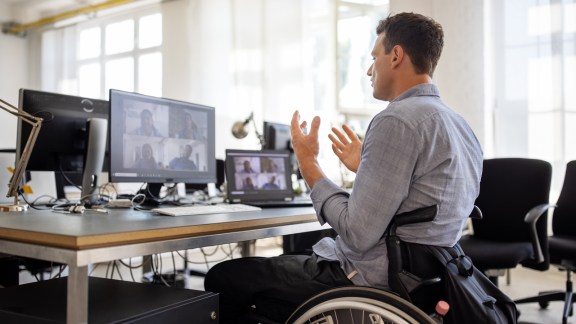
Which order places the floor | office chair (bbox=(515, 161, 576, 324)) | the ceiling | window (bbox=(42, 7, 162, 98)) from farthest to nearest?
the ceiling
window (bbox=(42, 7, 162, 98))
the floor
office chair (bbox=(515, 161, 576, 324))

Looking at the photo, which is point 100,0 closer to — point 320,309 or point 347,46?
point 347,46

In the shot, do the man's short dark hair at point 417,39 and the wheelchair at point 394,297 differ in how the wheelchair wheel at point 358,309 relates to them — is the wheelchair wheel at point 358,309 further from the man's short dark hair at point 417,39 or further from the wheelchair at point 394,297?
the man's short dark hair at point 417,39

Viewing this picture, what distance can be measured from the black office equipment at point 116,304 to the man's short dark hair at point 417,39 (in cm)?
89

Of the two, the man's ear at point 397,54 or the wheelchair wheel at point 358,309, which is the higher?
the man's ear at point 397,54

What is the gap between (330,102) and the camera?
5172 mm

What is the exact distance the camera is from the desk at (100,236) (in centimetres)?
101

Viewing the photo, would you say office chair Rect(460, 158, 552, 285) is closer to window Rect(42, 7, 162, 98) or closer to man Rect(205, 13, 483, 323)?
man Rect(205, 13, 483, 323)

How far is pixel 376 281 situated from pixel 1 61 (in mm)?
7837

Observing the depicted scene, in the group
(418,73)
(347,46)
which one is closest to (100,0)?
(347,46)

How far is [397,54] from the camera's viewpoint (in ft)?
4.70

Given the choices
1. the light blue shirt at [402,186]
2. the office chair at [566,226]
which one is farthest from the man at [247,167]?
the office chair at [566,226]

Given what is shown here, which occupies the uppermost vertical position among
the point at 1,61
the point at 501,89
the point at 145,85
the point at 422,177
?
the point at 1,61

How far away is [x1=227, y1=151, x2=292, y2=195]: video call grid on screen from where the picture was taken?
7.40 feet

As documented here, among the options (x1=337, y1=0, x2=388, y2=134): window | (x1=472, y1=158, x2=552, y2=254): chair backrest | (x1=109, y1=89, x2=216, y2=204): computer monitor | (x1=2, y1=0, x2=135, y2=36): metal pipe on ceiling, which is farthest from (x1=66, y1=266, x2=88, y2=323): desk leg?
(x1=2, y1=0, x2=135, y2=36): metal pipe on ceiling
